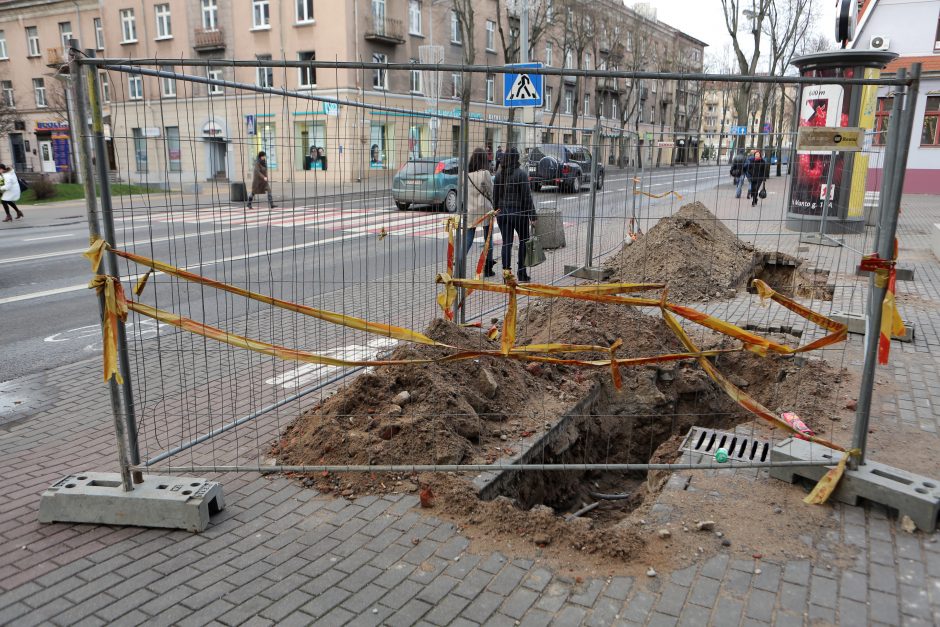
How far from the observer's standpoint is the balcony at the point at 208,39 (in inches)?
1505

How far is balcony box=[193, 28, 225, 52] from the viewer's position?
125 feet

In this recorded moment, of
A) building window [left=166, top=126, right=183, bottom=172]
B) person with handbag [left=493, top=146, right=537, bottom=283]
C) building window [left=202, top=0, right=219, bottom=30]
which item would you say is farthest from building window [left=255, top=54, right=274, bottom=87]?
building window [left=202, top=0, right=219, bottom=30]

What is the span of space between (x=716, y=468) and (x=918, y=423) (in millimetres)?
2063

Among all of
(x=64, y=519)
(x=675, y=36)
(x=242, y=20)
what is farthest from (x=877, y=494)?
(x=675, y=36)

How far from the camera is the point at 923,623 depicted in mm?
2893

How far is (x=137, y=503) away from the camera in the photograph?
367cm

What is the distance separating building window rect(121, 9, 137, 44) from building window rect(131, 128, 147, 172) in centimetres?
4423

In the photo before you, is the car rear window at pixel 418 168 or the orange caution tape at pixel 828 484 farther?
the car rear window at pixel 418 168

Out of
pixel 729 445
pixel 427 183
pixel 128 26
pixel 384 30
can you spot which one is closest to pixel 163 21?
pixel 128 26

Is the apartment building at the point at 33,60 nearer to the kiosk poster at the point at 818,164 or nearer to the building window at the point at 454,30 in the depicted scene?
the building window at the point at 454,30

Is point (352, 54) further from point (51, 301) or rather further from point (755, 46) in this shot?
point (51, 301)

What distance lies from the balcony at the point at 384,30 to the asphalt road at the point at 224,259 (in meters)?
24.3

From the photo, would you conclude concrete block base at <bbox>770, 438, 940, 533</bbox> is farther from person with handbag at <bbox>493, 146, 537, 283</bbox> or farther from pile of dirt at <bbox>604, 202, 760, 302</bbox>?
pile of dirt at <bbox>604, 202, 760, 302</bbox>

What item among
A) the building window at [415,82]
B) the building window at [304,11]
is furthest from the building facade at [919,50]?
the building window at [304,11]
